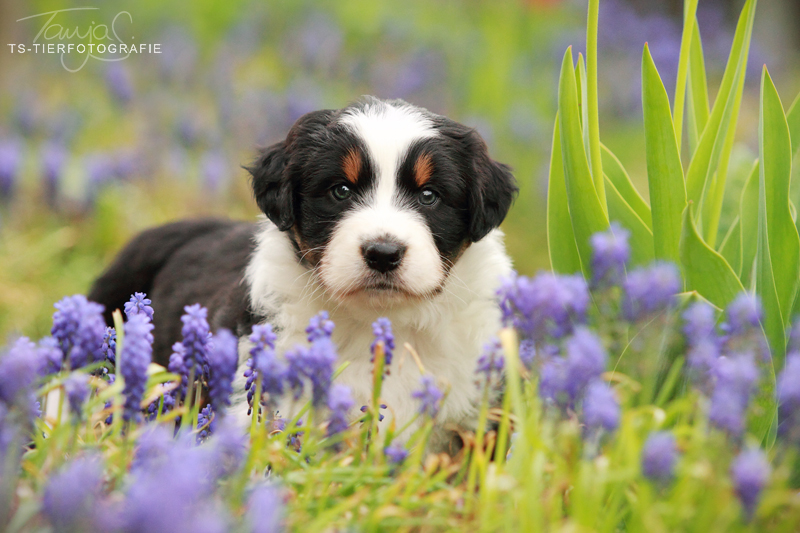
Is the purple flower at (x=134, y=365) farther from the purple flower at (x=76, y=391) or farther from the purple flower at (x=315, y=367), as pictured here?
the purple flower at (x=315, y=367)

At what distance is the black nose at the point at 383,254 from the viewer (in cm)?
273

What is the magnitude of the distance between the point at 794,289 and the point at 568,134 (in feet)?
3.06

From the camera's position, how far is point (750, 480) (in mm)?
1349

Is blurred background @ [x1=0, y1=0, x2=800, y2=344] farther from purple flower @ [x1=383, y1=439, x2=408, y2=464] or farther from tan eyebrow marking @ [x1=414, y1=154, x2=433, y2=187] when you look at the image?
purple flower @ [x1=383, y1=439, x2=408, y2=464]

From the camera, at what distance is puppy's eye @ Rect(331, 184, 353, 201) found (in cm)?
304

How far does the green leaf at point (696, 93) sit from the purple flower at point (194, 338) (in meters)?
2.14

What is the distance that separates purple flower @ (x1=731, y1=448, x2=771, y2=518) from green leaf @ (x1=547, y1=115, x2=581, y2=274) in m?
1.37

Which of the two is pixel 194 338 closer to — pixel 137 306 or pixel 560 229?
pixel 137 306

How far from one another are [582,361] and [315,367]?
64 centimetres

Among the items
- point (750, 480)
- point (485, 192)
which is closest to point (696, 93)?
point (485, 192)

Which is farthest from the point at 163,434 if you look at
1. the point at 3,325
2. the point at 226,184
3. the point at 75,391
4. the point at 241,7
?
the point at 241,7

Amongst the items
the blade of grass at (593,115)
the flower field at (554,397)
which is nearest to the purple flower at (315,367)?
the flower field at (554,397)

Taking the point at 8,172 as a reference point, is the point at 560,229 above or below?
above

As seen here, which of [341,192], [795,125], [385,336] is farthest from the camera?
[341,192]
